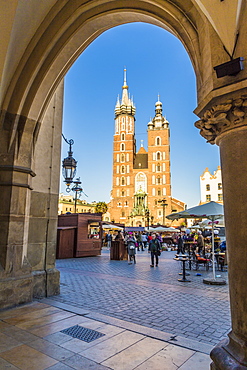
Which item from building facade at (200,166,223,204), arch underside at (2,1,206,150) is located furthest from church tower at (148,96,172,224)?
arch underside at (2,1,206,150)

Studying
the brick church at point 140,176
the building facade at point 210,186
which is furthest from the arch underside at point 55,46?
the brick church at point 140,176

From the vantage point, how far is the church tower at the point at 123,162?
6881cm

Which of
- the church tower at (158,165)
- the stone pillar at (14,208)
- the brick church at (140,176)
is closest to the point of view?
the stone pillar at (14,208)

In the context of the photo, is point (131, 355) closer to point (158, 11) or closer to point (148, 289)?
point (148, 289)

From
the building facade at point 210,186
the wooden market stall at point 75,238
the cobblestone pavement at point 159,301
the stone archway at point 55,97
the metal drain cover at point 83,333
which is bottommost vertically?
the cobblestone pavement at point 159,301

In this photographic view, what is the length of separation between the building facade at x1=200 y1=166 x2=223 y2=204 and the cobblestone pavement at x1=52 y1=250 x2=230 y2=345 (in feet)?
152

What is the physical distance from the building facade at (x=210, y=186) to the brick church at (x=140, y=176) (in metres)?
13.1

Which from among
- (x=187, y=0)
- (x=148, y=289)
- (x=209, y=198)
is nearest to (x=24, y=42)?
(x=187, y=0)

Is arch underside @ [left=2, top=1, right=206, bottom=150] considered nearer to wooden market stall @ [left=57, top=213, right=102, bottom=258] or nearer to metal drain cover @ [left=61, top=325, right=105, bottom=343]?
metal drain cover @ [left=61, top=325, right=105, bottom=343]

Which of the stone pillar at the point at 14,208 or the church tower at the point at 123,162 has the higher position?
the church tower at the point at 123,162

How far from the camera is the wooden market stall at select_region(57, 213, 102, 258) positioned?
16.0m

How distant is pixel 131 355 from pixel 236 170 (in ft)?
8.67

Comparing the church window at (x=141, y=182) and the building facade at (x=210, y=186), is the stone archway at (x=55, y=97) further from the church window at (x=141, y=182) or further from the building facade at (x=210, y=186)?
the church window at (x=141, y=182)

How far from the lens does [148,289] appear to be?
737 centimetres
